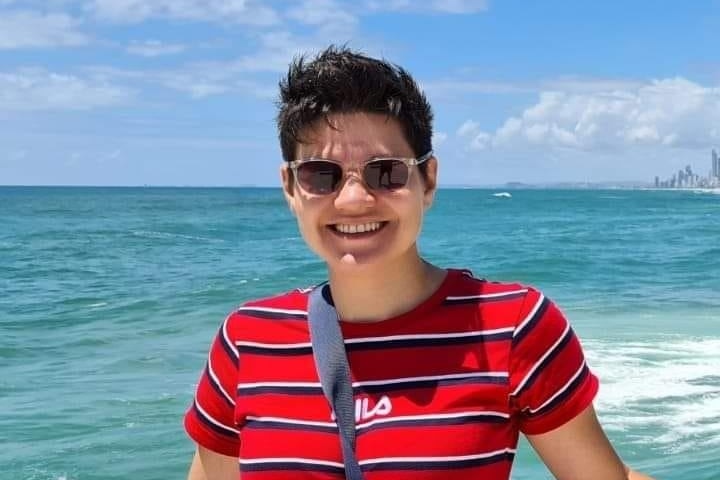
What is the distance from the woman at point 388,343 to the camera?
1.89 meters

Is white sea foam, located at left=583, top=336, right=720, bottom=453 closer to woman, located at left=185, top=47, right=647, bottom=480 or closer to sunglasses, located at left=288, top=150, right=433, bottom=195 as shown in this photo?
woman, located at left=185, top=47, right=647, bottom=480

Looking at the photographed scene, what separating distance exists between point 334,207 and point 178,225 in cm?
5420

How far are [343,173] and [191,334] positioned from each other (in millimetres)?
12667

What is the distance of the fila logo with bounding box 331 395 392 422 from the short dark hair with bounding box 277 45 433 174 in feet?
1.70

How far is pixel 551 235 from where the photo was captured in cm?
4331

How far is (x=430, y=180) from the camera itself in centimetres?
209

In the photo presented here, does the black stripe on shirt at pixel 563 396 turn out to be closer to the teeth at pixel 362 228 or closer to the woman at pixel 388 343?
the woman at pixel 388 343

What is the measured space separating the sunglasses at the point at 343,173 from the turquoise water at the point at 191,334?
4858 millimetres

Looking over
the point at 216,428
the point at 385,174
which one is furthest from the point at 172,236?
the point at 385,174

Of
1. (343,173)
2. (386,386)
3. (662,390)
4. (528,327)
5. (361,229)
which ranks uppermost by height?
(343,173)

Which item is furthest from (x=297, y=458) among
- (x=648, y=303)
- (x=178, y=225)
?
(x=178, y=225)

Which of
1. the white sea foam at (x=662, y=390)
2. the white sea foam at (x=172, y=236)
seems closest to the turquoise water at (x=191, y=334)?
the white sea foam at (x=662, y=390)

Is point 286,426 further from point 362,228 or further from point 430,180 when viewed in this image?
point 430,180

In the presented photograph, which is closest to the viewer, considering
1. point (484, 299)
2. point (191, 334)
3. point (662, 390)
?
point (484, 299)
